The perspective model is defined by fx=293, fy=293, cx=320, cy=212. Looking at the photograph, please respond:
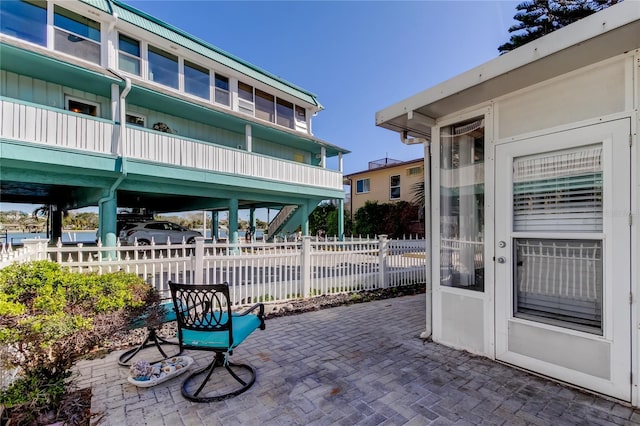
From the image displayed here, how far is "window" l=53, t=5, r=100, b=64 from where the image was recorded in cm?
Result: 786

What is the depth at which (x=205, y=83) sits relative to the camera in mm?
11016

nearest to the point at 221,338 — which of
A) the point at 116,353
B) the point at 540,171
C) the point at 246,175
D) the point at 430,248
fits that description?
the point at 116,353

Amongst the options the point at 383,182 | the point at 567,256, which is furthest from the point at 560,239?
the point at 383,182

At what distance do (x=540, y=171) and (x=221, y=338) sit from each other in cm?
359

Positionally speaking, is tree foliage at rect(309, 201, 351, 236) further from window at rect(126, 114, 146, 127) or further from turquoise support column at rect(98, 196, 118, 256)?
turquoise support column at rect(98, 196, 118, 256)

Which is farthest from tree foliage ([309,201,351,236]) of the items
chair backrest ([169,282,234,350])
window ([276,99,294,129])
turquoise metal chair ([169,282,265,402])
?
chair backrest ([169,282,234,350])

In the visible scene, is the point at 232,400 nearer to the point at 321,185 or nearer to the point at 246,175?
the point at 246,175

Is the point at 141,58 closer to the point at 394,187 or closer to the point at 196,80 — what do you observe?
the point at 196,80

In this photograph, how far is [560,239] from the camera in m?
2.89

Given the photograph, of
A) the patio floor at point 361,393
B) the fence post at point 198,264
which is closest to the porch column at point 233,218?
the fence post at point 198,264

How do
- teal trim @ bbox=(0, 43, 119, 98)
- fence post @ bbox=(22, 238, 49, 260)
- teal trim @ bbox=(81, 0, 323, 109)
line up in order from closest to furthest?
fence post @ bbox=(22, 238, 49, 260)
teal trim @ bbox=(0, 43, 119, 98)
teal trim @ bbox=(81, 0, 323, 109)

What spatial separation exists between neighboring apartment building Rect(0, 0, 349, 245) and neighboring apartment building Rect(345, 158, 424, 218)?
20.3 feet

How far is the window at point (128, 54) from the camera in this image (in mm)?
9062

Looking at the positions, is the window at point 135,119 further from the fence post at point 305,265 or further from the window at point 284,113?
the fence post at point 305,265
